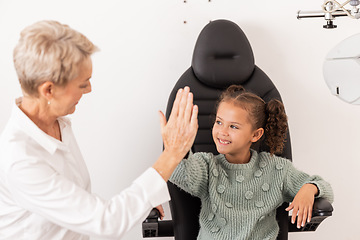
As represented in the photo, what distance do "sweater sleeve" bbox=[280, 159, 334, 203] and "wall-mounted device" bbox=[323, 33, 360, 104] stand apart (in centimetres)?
35

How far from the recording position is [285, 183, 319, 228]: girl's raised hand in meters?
1.74

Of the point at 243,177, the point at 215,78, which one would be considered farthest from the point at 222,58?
the point at 243,177

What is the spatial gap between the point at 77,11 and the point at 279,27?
36.3 inches

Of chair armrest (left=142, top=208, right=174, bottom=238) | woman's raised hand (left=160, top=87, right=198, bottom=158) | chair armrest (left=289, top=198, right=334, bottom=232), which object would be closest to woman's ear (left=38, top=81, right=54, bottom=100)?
woman's raised hand (left=160, top=87, right=198, bottom=158)

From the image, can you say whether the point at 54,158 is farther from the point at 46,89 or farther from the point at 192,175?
the point at 192,175

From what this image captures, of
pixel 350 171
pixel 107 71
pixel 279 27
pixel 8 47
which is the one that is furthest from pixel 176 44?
pixel 350 171

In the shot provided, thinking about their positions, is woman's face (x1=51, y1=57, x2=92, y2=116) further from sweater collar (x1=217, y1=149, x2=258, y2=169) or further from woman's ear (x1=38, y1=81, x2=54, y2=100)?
sweater collar (x1=217, y1=149, x2=258, y2=169)

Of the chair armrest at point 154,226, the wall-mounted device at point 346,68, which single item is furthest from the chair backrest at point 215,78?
the wall-mounted device at point 346,68

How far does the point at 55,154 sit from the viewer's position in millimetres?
1458

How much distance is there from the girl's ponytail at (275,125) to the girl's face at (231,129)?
0.28 ft

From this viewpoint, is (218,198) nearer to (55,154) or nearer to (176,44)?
(55,154)

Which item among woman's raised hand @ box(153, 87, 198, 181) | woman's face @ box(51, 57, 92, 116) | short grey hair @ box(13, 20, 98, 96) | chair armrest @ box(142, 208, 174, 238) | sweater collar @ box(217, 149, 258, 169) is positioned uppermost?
short grey hair @ box(13, 20, 98, 96)

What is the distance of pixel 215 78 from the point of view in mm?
2047

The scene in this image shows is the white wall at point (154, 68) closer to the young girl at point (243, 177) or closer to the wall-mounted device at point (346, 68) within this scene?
the young girl at point (243, 177)
